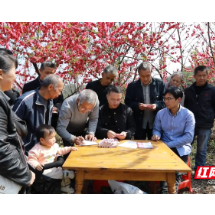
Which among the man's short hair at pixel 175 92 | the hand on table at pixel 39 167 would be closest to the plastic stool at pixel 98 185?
the hand on table at pixel 39 167

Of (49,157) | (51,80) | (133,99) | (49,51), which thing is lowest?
(49,157)

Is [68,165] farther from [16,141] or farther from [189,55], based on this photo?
[189,55]

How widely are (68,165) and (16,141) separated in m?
0.67

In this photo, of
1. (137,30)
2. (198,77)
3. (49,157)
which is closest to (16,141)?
(49,157)

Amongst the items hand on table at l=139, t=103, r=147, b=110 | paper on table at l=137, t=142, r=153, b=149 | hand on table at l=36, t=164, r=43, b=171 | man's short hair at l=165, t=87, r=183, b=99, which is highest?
man's short hair at l=165, t=87, r=183, b=99

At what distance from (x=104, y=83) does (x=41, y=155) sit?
5.01 feet

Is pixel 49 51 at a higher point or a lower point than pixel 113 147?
higher

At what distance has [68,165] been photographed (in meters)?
2.09

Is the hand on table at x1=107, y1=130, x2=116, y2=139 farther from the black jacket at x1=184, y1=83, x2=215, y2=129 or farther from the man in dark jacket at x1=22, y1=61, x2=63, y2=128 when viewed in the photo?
the black jacket at x1=184, y1=83, x2=215, y2=129

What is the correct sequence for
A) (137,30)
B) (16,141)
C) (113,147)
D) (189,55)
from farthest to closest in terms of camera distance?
(189,55), (137,30), (113,147), (16,141)

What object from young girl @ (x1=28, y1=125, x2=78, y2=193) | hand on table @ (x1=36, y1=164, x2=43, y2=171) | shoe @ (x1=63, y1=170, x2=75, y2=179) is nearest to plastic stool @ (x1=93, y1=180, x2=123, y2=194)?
shoe @ (x1=63, y1=170, x2=75, y2=179)

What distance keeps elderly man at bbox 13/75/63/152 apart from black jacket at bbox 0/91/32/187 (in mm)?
996

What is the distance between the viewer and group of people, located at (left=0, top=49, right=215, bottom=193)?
4.99ft

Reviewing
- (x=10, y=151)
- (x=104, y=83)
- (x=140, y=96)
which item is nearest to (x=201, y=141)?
(x=140, y=96)
